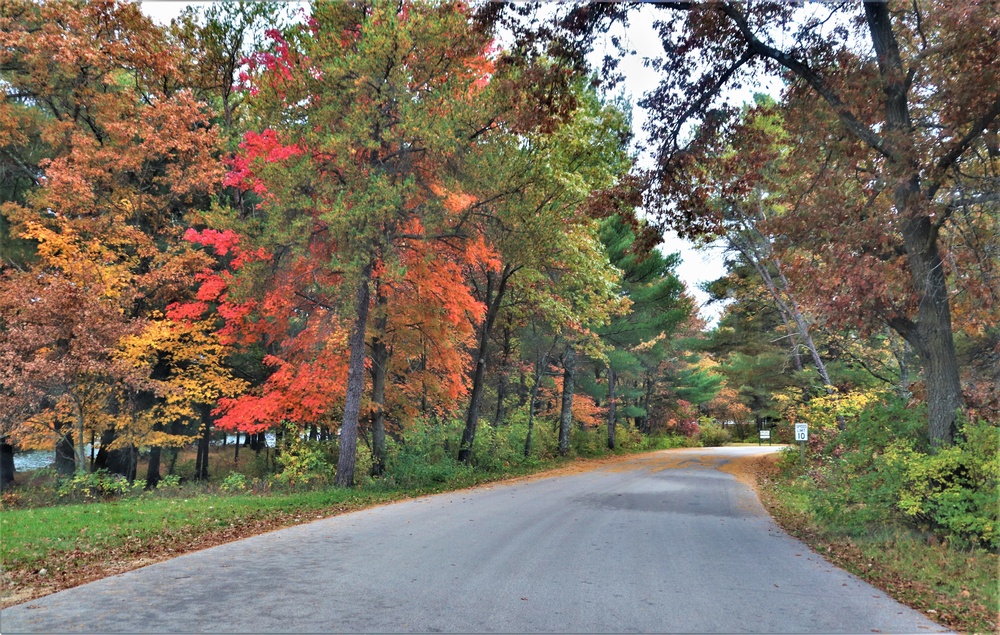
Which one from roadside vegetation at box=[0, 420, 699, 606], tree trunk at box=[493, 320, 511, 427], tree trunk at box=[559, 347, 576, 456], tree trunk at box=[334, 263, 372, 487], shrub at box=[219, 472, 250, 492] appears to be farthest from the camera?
tree trunk at box=[559, 347, 576, 456]

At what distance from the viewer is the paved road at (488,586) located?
A: 4.77 metres

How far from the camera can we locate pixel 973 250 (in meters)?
9.23

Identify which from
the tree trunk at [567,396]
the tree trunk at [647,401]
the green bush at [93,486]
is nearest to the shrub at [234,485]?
the green bush at [93,486]

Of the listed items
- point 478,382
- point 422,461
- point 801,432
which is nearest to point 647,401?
point 801,432

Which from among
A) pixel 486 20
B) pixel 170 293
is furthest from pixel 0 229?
pixel 486 20

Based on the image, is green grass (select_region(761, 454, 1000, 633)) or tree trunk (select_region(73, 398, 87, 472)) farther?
tree trunk (select_region(73, 398, 87, 472))

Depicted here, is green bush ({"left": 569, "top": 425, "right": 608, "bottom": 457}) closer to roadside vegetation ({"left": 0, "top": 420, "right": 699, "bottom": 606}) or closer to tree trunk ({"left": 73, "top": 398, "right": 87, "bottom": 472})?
roadside vegetation ({"left": 0, "top": 420, "right": 699, "bottom": 606})

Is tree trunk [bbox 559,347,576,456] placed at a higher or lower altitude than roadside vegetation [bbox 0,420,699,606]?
higher

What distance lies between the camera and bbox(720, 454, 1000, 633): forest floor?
18.1ft

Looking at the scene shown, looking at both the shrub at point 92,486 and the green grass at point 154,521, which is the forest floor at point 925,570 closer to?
the green grass at point 154,521

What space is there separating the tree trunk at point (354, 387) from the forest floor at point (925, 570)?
9.48 metres

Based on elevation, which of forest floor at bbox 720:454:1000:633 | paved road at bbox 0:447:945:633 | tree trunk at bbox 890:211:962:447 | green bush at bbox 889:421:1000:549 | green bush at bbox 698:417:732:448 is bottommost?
green bush at bbox 698:417:732:448

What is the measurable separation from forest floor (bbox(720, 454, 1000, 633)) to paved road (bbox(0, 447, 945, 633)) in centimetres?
29

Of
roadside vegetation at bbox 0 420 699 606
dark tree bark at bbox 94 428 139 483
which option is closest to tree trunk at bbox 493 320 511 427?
roadside vegetation at bbox 0 420 699 606
